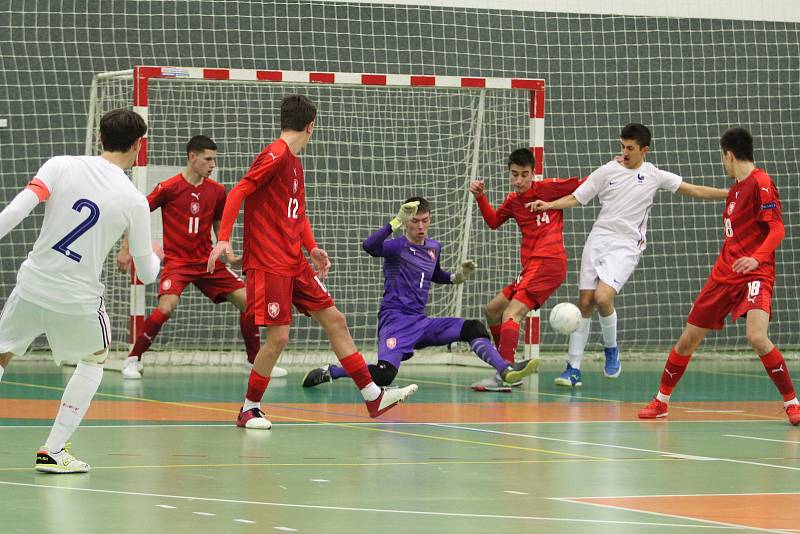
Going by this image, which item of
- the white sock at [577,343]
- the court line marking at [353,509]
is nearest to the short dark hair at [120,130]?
the court line marking at [353,509]

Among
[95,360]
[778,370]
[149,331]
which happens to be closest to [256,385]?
[95,360]

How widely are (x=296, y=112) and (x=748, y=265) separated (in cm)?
296

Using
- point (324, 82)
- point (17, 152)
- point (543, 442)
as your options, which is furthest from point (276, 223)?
point (17, 152)

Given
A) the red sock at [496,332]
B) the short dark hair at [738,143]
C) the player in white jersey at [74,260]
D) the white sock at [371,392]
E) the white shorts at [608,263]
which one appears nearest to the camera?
the player in white jersey at [74,260]

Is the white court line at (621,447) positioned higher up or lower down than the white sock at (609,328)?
lower down

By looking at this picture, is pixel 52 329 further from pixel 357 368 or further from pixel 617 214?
pixel 617 214

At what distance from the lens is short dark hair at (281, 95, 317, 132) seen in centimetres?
798

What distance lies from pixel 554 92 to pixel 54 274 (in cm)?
1069

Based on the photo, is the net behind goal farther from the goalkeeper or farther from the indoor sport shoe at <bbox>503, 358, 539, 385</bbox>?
the indoor sport shoe at <bbox>503, 358, 539, 385</bbox>

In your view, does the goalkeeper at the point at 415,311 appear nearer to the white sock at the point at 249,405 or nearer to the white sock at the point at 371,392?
the white sock at the point at 371,392

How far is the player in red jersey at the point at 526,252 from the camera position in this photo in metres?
11.2

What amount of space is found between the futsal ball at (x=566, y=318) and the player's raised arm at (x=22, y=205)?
6270 millimetres

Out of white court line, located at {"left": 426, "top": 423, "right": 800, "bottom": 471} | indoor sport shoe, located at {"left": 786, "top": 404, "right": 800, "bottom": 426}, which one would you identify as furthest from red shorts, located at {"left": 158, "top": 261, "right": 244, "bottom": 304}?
indoor sport shoe, located at {"left": 786, "top": 404, "right": 800, "bottom": 426}

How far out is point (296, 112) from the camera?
7.99 m
